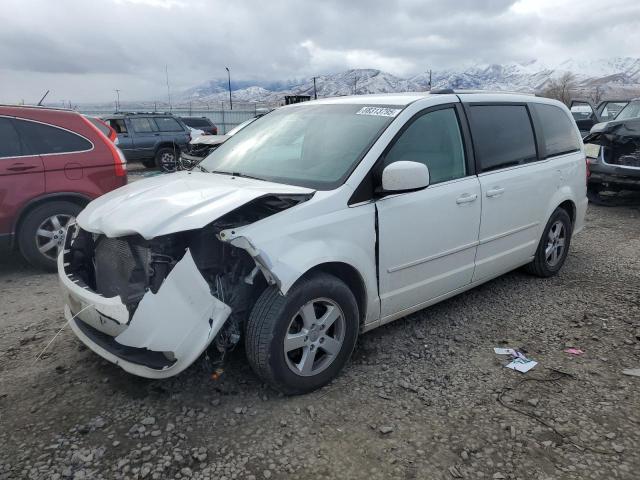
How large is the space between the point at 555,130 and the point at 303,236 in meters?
3.29

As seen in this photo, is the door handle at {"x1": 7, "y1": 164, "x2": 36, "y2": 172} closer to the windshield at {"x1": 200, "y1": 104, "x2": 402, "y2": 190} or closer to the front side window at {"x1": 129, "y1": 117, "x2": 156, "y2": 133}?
the windshield at {"x1": 200, "y1": 104, "x2": 402, "y2": 190}

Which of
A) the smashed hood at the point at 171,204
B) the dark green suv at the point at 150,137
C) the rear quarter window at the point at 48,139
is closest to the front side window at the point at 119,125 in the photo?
the dark green suv at the point at 150,137

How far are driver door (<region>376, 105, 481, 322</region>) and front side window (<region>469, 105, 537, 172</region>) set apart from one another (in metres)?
0.22

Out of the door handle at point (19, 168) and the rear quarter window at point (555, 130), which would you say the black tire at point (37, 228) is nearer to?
the door handle at point (19, 168)

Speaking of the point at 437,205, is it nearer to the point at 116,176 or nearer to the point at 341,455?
the point at 341,455

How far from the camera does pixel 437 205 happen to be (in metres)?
3.47

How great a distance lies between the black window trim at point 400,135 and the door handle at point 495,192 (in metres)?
→ 0.21

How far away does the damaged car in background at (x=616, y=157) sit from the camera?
26.5ft

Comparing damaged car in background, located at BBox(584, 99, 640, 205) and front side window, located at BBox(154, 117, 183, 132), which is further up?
front side window, located at BBox(154, 117, 183, 132)

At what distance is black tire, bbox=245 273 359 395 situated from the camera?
271cm

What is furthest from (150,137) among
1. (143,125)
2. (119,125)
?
(119,125)

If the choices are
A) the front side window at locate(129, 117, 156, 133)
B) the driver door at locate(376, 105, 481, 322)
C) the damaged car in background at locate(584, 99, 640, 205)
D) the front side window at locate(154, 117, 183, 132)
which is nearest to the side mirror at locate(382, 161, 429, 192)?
the driver door at locate(376, 105, 481, 322)

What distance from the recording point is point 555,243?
16.2 ft

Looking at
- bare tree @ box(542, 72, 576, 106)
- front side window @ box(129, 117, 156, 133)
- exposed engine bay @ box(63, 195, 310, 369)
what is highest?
bare tree @ box(542, 72, 576, 106)
